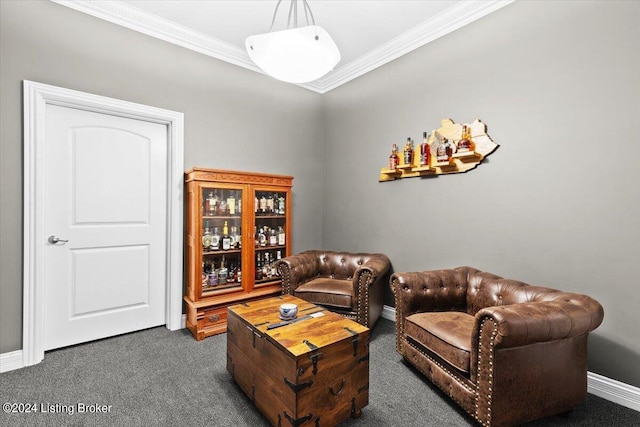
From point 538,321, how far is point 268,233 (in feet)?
8.87

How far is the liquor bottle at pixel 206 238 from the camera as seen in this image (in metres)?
3.14

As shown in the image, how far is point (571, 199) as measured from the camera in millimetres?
2207

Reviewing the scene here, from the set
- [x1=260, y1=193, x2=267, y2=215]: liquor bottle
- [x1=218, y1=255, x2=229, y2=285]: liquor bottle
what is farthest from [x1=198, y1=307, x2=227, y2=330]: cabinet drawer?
[x1=260, y1=193, x2=267, y2=215]: liquor bottle

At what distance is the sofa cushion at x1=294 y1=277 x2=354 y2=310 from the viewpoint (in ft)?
9.66

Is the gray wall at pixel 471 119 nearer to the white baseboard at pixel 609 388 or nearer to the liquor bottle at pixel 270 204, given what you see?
the white baseboard at pixel 609 388

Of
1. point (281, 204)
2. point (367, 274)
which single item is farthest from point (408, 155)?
point (281, 204)

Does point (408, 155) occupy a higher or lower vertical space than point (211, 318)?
higher

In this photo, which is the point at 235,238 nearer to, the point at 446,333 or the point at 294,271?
the point at 294,271

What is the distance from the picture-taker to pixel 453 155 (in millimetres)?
2816

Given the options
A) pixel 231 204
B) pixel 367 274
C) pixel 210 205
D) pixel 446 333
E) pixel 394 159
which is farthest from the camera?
pixel 394 159

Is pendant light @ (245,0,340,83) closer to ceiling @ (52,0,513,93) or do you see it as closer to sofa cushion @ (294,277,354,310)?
ceiling @ (52,0,513,93)

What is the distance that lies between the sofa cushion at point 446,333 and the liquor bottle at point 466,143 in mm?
1438

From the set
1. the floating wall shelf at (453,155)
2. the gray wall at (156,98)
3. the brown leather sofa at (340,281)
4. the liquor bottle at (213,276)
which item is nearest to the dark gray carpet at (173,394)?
the brown leather sofa at (340,281)

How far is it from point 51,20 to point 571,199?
14.3 feet
